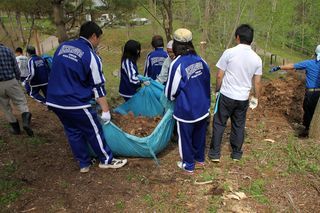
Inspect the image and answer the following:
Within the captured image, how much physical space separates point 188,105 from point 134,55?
166 centimetres

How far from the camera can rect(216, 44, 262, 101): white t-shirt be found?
3.75m

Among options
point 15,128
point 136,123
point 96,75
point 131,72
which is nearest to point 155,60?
point 131,72

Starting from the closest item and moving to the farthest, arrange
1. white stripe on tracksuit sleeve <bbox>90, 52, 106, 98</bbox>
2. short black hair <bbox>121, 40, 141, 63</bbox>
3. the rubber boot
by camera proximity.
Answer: white stripe on tracksuit sleeve <bbox>90, 52, 106, 98</bbox> → short black hair <bbox>121, 40, 141, 63</bbox> → the rubber boot

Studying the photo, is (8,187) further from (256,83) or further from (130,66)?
(256,83)

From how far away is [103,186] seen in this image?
11.7 feet

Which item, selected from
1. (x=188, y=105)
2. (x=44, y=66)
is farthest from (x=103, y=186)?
(x=44, y=66)

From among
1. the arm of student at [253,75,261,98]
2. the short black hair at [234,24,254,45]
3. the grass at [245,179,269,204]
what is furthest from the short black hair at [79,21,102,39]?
the grass at [245,179,269,204]

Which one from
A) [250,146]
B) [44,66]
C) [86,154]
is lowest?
[250,146]

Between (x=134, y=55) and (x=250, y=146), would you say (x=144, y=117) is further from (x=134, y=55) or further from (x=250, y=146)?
(x=250, y=146)

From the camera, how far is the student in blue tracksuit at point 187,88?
354cm

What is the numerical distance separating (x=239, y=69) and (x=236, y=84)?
19 cm

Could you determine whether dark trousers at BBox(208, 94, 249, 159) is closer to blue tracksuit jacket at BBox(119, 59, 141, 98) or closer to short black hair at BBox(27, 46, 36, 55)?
blue tracksuit jacket at BBox(119, 59, 141, 98)

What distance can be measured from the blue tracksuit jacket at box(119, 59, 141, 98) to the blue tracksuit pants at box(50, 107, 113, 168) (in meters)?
1.41

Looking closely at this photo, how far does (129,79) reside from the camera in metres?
5.02
